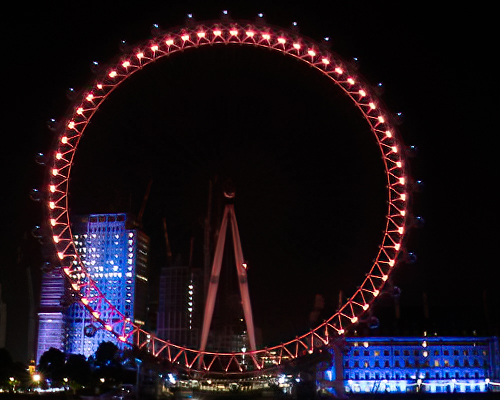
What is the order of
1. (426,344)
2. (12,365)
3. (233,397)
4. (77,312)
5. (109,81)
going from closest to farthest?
1. (233,397)
2. (109,81)
3. (12,365)
4. (426,344)
5. (77,312)

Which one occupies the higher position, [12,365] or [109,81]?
[109,81]

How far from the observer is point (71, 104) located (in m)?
32.3

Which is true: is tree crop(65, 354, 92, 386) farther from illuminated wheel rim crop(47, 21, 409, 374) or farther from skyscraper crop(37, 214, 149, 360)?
skyscraper crop(37, 214, 149, 360)

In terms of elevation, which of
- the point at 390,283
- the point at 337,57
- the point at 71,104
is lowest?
the point at 390,283

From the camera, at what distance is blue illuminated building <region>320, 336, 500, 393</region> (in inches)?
2628

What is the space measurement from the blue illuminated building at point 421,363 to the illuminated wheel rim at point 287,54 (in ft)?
118

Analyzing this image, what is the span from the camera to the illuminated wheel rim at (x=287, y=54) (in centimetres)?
3175

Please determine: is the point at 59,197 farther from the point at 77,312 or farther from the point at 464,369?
the point at 77,312

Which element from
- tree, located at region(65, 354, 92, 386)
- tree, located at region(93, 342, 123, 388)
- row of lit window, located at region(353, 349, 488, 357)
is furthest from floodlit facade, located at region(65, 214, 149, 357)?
tree, located at region(65, 354, 92, 386)

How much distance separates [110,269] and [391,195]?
256 ft

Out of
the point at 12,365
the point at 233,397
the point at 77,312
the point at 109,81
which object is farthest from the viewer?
the point at 77,312

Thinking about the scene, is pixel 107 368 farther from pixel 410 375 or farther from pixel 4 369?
pixel 410 375

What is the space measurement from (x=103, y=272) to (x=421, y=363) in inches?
2116

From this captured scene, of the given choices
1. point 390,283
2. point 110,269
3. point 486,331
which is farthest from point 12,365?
point 110,269
